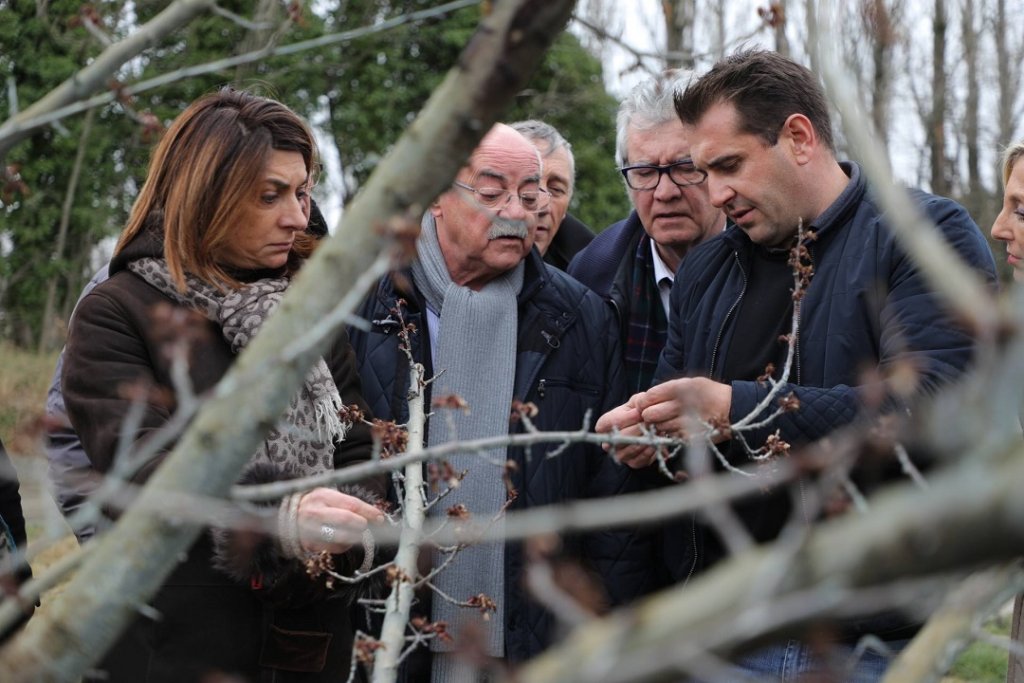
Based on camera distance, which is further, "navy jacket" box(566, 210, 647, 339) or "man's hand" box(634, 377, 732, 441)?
"navy jacket" box(566, 210, 647, 339)

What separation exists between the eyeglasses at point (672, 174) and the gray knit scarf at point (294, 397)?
4.91 feet

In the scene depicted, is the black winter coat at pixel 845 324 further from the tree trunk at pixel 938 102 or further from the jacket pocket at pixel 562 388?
the tree trunk at pixel 938 102

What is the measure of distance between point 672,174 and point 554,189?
905 millimetres

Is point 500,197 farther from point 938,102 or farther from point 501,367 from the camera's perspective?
point 938,102

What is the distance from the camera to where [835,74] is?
105 centimetres

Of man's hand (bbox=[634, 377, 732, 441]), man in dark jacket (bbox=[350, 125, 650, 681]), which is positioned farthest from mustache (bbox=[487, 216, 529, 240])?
man's hand (bbox=[634, 377, 732, 441])

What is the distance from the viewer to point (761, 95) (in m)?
3.10

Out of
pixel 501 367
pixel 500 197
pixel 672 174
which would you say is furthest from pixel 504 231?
pixel 672 174

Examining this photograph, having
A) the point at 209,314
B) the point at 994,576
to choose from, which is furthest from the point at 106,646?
the point at 209,314

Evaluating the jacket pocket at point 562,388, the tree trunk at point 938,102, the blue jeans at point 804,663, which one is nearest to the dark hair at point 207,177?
the jacket pocket at point 562,388

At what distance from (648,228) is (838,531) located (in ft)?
9.97

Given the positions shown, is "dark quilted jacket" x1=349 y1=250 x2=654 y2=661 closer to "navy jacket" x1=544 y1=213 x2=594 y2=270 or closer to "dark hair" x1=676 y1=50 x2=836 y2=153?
"dark hair" x1=676 y1=50 x2=836 y2=153

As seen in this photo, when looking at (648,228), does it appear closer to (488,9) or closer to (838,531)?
(488,9)

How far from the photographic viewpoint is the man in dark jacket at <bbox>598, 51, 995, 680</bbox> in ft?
8.80
